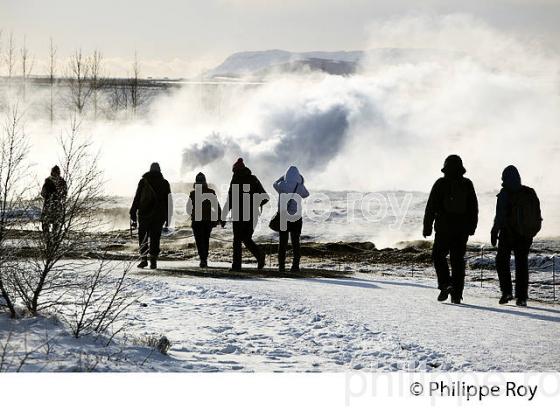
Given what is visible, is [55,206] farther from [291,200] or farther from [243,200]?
[291,200]

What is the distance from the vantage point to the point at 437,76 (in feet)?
143

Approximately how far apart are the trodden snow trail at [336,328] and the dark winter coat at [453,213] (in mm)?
808

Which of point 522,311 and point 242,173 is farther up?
point 242,173

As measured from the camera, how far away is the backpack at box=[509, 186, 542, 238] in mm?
9703

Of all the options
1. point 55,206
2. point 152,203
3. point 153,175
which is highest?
point 153,175

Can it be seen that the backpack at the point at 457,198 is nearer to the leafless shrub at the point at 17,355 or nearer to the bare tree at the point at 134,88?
the leafless shrub at the point at 17,355

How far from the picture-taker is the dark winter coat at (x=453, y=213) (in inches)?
381

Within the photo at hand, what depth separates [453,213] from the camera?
9695mm

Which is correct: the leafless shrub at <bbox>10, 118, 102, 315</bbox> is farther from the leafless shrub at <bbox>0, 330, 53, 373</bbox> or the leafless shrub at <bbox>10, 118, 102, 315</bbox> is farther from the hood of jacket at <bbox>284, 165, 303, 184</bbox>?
the hood of jacket at <bbox>284, 165, 303, 184</bbox>

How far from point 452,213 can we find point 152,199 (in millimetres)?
4789

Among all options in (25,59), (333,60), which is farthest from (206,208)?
(333,60)

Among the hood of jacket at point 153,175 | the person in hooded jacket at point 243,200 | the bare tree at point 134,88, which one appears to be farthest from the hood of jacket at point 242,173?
the bare tree at point 134,88

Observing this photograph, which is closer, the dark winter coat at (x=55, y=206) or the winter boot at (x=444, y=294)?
the dark winter coat at (x=55, y=206)
